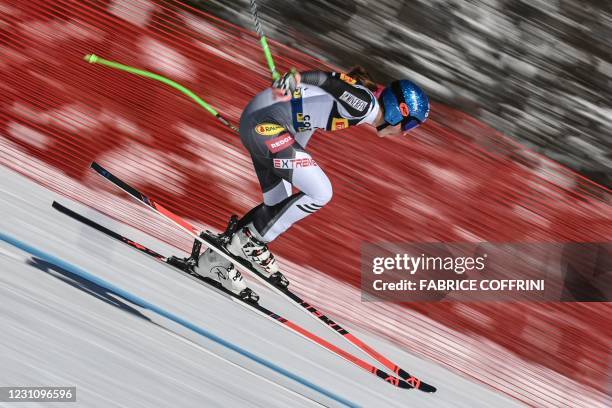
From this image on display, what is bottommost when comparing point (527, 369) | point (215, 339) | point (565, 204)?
point (215, 339)

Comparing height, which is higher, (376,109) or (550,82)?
(550,82)

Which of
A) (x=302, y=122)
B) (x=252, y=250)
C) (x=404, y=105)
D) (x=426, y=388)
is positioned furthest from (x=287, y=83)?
(x=426, y=388)

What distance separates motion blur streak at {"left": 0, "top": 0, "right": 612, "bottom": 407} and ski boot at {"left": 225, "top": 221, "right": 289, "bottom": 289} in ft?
2.05

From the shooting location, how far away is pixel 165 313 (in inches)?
182

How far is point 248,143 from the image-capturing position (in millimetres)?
4188

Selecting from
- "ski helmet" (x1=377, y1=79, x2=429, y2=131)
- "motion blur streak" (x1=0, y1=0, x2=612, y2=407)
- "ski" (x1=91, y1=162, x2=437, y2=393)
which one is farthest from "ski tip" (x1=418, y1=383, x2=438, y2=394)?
"ski helmet" (x1=377, y1=79, x2=429, y2=131)

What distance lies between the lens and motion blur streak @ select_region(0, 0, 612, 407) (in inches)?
206

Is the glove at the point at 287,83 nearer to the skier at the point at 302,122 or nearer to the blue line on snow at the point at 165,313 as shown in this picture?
the skier at the point at 302,122

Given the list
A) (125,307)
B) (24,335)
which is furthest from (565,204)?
(24,335)

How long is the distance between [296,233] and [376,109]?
5.20 ft

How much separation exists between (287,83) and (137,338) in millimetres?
1999

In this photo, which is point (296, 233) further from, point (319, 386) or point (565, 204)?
point (565, 204)

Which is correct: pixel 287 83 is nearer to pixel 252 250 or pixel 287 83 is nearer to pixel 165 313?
pixel 252 250

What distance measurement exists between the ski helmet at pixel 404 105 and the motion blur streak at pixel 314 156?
1354 millimetres
